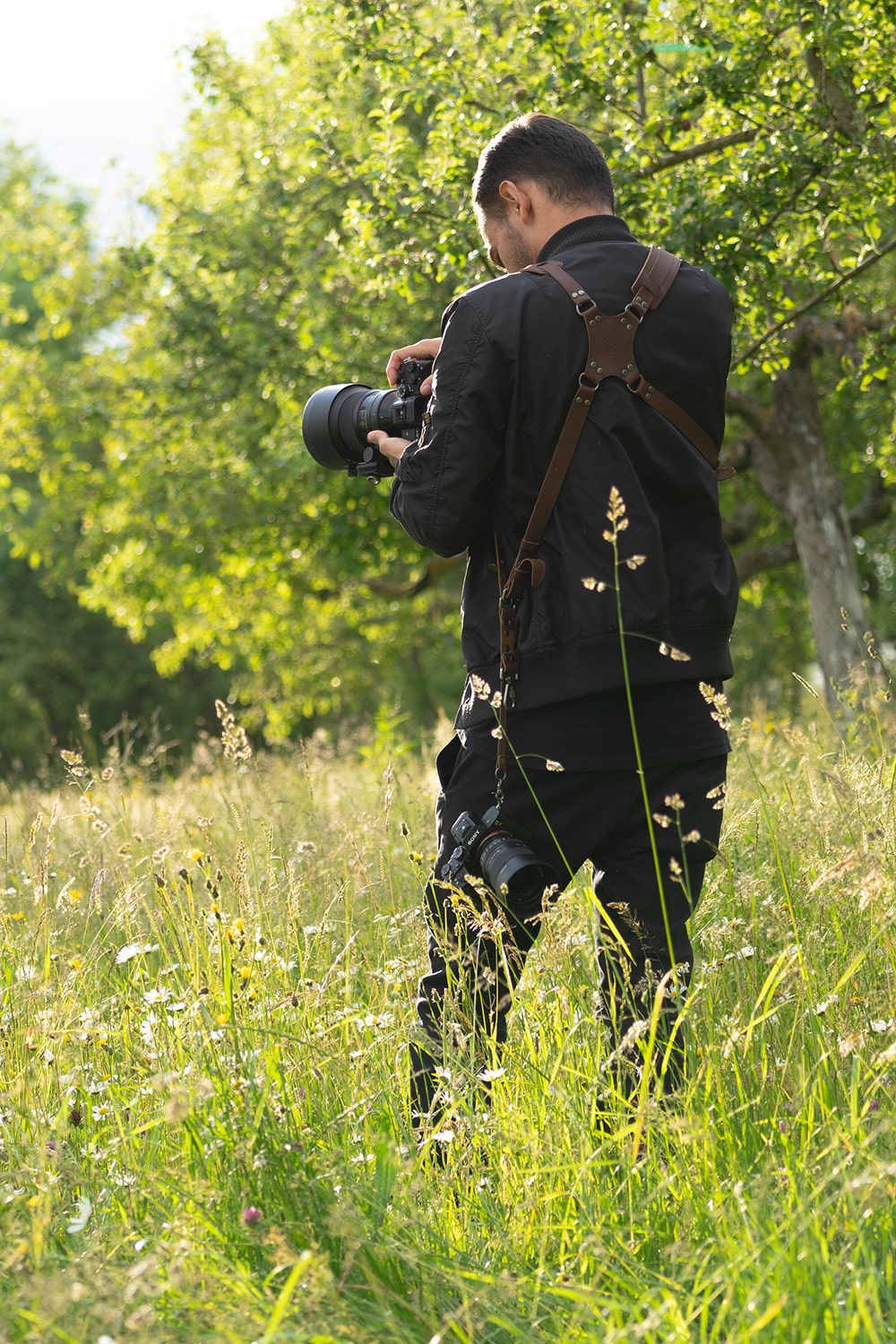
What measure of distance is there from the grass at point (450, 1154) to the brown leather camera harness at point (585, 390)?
64 cm

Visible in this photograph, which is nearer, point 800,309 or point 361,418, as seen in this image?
point 361,418

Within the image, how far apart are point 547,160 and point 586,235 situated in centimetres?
18

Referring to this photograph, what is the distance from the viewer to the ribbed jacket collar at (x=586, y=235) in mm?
2607

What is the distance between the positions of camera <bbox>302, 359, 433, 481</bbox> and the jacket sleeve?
273mm

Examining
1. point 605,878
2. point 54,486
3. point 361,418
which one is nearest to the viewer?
point 605,878

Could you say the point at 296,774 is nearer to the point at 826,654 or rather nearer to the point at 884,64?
the point at 884,64

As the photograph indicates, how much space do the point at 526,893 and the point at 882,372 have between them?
4470 millimetres

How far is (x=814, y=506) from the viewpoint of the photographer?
10.8 meters

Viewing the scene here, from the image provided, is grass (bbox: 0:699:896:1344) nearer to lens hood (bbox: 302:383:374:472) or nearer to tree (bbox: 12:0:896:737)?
lens hood (bbox: 302:383:374:472)

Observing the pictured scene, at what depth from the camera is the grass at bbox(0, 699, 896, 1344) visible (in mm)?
1715

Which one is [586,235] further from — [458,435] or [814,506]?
[814,506]

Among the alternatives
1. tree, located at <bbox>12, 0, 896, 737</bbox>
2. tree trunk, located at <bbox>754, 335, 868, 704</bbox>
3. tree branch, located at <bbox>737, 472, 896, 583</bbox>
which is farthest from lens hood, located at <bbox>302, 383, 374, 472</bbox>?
tree branch, located at <bbox>737, 472, 896, 583</bbox>

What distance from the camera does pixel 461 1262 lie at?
196cm

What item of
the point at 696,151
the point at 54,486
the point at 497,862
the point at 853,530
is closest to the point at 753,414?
the point at 853,530
